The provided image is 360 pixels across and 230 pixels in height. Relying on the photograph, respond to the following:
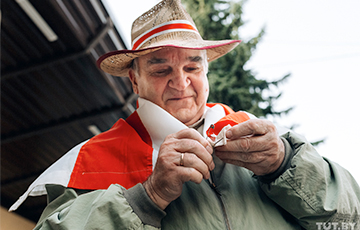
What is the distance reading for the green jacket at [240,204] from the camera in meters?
1.22

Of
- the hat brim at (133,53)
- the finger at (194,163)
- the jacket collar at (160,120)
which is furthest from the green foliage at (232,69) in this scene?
the finger at (194,163)


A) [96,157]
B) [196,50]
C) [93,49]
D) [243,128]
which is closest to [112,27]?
[93,49]

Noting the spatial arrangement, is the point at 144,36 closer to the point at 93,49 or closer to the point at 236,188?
the point at 236,188

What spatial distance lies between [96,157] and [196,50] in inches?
34.7

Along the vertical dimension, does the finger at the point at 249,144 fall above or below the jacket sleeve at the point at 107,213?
below

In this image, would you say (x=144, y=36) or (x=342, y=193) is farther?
(x=144, y=36)

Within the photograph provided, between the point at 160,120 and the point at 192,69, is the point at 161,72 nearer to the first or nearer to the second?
the point at 192,69

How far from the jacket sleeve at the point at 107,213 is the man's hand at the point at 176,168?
52 millimetres

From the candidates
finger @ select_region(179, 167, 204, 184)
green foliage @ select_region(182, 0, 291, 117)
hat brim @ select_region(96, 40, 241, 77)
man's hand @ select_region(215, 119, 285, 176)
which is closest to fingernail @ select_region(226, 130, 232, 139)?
man's hand @ select_region(215, 119, 285, 176)

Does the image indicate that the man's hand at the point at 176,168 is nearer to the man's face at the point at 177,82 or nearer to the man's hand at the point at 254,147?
the man's hand at the point at 254,147

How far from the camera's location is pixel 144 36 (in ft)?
6.27

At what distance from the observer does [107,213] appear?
3.95 ft

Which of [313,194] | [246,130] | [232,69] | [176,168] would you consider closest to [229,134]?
[246,130]
